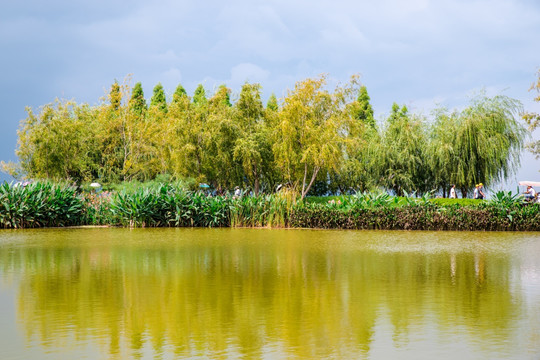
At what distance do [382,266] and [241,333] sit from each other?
17.2ft

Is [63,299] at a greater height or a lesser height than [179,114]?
lesser

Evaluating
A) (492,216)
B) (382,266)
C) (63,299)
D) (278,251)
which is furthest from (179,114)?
(63,299)

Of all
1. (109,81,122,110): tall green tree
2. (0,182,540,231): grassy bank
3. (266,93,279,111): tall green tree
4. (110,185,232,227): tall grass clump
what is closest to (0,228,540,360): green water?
(0,182,540,231): grassy bank

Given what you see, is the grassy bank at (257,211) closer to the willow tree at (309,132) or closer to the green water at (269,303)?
the green water at (269,303)

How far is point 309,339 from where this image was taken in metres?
4.98

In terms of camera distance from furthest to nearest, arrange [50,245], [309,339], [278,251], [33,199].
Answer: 1. [33,199]
2. [50,245]
3. [278,251]
4. [309,339]

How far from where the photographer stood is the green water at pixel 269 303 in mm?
4762

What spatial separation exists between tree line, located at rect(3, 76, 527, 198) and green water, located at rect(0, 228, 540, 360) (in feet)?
59.5

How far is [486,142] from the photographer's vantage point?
30.1 metres

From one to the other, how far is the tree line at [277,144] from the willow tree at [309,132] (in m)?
0.06

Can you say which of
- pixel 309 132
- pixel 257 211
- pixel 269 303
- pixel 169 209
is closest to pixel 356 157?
pixel 309 132

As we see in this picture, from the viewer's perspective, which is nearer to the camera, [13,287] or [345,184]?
[13,287]

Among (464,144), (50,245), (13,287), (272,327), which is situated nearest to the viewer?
(272,327)

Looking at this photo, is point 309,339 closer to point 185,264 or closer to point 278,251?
point 185,264
